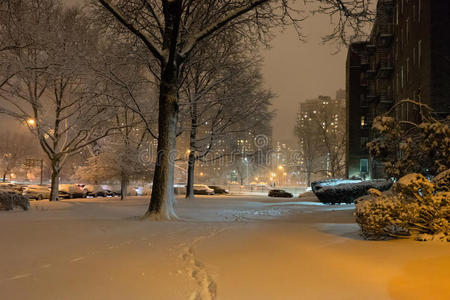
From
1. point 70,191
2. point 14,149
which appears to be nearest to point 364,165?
point 70,191

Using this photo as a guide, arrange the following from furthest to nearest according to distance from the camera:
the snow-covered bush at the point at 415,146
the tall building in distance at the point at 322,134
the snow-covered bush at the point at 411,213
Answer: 1. the tall building in distance at the point at 322,134
2. the snow-covered bush at the point at 415,146
3. the snow-covered bush at the point at 411,213

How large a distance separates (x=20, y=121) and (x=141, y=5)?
44.7 feet

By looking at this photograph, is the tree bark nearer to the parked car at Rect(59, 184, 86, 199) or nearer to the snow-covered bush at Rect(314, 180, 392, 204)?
the snow-covered bush at Rect(314, 180, 392, 204)

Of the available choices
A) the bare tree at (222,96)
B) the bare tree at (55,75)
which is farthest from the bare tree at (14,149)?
the bare tree at (222,96)

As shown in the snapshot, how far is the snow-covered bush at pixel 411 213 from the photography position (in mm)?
6852

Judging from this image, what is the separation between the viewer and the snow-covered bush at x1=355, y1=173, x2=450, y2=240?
685 centimetres

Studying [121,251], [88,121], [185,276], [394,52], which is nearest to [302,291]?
[185,276]

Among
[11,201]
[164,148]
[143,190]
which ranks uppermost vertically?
[164,148]

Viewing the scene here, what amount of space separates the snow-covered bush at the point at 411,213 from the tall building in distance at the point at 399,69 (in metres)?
3.63

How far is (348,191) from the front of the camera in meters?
22.3

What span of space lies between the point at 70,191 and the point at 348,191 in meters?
26.3

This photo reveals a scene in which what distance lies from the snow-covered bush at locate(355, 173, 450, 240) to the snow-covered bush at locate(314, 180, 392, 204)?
14.9 metres

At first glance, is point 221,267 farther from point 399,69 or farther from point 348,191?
point 399,69

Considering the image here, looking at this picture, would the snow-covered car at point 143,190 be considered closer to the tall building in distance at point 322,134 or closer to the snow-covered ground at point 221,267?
the tall building in distance at point 322,134
